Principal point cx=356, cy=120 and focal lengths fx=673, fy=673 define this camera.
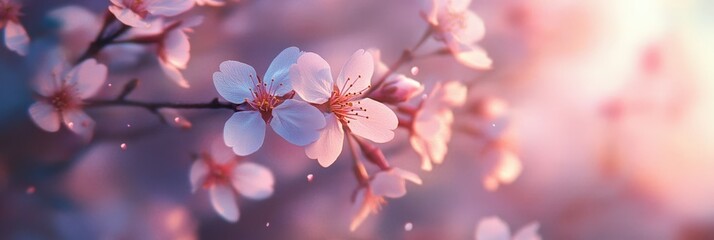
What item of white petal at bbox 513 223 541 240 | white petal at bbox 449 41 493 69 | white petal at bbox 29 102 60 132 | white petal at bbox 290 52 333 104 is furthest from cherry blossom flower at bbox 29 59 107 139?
white petal at bbox 513 223 541 240

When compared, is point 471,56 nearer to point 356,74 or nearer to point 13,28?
point 356,74

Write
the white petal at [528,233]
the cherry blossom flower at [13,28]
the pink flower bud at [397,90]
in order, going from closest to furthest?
1. the cherry blossom flower at [13,28]
2. the pink flower bud at [397,90]
3. the white petal at [528,233]

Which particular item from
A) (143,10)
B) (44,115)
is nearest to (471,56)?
(143,10)

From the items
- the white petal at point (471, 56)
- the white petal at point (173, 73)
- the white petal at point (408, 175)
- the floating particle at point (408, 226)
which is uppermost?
the white petal at point (471, 56)

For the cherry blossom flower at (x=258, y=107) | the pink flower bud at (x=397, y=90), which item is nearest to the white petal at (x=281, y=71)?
the cherry blossom flower at (x=258, y=107)

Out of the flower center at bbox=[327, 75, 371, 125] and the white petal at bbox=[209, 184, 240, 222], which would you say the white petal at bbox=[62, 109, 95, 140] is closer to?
the white petal at bbox=[209, 184, 240, 222]

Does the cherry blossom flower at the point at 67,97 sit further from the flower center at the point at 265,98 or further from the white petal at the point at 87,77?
the flower center at the point at 265,98
